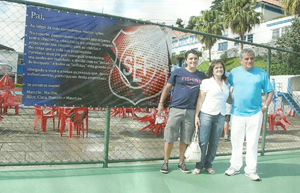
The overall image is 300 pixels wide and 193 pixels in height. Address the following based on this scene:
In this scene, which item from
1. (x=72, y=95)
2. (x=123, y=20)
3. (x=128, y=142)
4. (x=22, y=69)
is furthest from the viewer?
(x=128, y=142)

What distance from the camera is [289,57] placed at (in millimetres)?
21812


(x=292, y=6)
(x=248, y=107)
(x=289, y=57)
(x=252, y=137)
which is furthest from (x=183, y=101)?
(x=292, y=6)

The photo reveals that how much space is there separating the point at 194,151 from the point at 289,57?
20769 mm

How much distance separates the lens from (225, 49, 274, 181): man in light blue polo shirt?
13.4 feet

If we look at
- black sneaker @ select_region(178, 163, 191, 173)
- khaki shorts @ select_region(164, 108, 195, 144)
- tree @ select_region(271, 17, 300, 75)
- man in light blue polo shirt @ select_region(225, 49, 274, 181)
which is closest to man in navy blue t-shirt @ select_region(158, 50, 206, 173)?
khaki shorts @ select_region(164, 108, 195, 144)

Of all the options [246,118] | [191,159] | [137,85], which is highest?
[137,85]

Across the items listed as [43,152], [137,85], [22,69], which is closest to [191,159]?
[137,85]

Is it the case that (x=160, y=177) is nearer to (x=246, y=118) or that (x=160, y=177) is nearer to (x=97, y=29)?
(x=246, y=118)

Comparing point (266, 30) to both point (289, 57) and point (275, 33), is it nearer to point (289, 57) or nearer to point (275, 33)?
point (275, 33)

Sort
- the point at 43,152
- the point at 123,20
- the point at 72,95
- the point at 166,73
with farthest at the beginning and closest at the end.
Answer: the point at 43,152, the point at 166,73, the point at 123,20, the point at 72,95

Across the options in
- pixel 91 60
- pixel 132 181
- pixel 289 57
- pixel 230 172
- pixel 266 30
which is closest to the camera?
pixel 132 181

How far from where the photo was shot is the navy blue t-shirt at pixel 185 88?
4.01 meters

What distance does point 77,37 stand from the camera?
379 cm

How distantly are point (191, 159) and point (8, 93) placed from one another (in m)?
7.95
